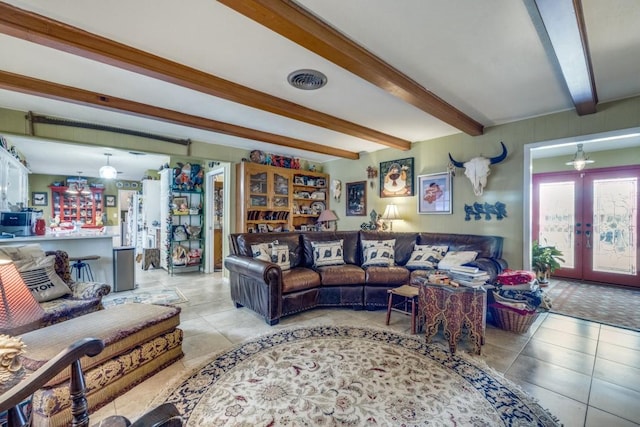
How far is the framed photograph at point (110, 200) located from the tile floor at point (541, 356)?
328 inches

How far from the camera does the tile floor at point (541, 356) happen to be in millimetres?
1751

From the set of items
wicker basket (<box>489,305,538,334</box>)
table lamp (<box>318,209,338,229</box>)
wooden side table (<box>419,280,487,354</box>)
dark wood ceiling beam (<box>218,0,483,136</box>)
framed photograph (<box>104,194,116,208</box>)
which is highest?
dark wood ceiling beam (<box>218,0,483,136</box>)

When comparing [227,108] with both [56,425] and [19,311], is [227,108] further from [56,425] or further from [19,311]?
[56,425]

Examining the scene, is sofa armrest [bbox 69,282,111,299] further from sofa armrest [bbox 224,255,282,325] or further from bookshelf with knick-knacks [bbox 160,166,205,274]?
bookshelf with knick-knacks [bbox 160,166,205,274]

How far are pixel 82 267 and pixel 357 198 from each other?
4733 millimetres

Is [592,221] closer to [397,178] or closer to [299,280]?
[397,178]

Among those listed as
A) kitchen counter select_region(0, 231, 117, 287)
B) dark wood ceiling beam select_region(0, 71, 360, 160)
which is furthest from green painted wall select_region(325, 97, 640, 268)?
kitchen counter select_region(0, 231, 117, 287)

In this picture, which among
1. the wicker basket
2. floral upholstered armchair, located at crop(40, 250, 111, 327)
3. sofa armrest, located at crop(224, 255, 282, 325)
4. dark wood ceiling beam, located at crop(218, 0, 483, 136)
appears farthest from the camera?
sofa armrest, located at crop(224, 255, 282, 325)

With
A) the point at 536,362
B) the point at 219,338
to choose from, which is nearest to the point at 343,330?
the point at 219,338

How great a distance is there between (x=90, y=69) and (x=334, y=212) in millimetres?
4618

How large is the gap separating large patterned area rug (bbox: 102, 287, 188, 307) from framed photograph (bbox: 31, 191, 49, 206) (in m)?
7.04

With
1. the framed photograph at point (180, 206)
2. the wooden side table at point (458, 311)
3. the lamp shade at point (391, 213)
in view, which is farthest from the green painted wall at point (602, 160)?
the framed photograph at point (180, 206)

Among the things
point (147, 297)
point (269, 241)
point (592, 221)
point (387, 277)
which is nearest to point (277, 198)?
point (269, 241)

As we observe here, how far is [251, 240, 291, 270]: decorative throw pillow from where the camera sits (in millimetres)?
3559
